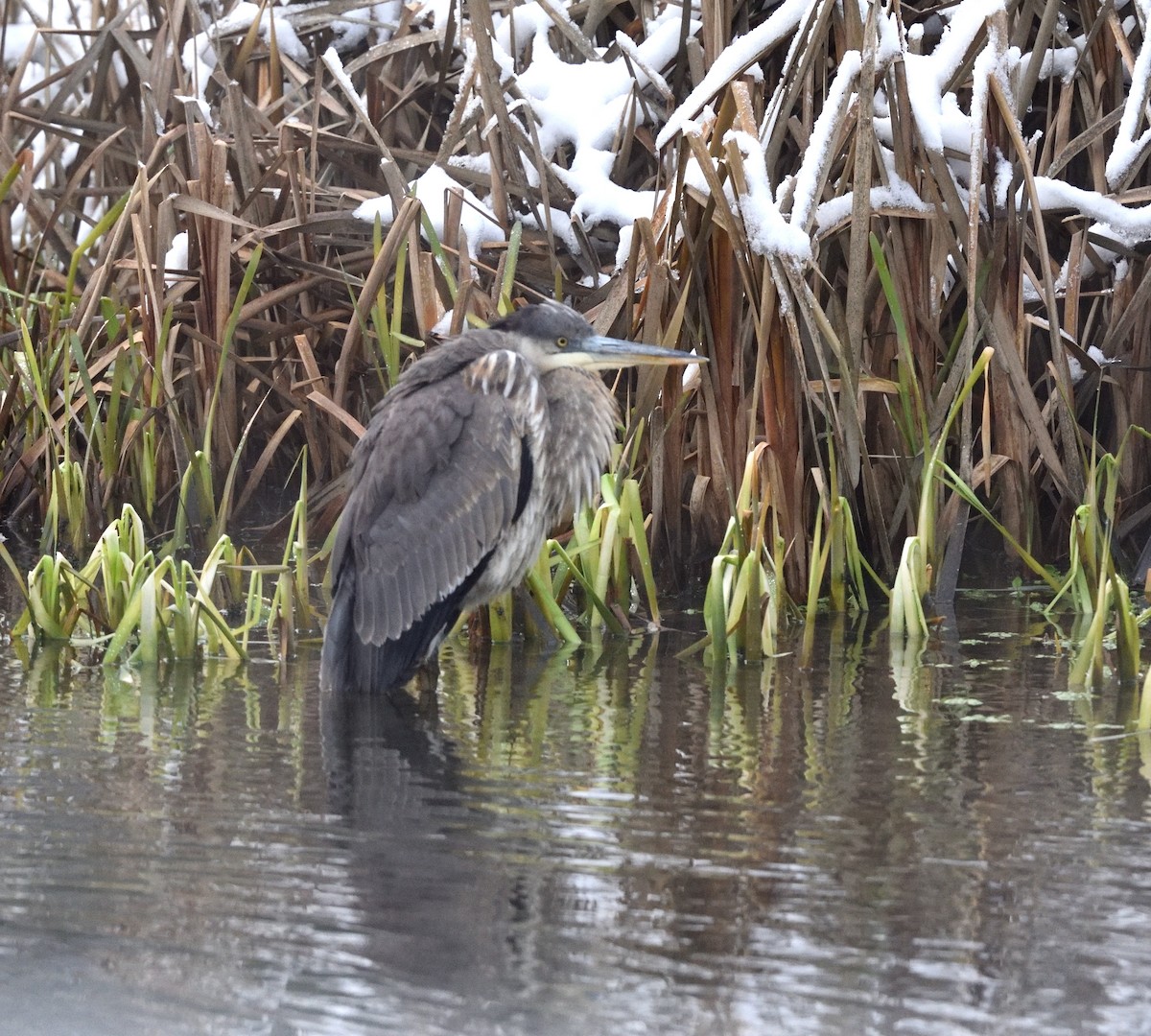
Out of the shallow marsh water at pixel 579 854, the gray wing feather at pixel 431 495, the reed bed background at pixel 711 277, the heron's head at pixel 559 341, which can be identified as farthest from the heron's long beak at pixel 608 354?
the shallow marsh water at pixel 579 854

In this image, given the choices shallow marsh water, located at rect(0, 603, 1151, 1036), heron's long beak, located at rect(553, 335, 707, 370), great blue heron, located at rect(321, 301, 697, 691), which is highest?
heron's long beak, located at rect(553, 335, 707, 370)

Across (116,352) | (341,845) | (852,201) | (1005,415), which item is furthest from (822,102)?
(341,845)

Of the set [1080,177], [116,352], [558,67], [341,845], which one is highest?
[558,67]

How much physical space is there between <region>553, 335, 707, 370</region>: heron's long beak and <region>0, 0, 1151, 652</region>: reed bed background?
0.36 meters

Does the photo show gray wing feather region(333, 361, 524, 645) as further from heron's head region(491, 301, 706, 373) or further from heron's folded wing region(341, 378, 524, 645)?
heron's head region(491, 301, 706, 373)

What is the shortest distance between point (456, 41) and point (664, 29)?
46.1 inches

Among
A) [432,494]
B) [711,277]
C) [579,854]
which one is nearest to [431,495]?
[432,494]

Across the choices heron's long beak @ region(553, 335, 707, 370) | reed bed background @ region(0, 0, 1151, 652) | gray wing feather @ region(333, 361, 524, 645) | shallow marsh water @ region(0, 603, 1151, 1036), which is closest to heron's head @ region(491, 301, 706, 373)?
heron's long beak @ region(553, 335, 707, 370)

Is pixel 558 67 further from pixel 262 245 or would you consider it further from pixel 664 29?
pixel 262 245

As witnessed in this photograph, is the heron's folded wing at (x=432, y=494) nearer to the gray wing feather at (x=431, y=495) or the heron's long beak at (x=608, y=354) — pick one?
the gray wing feather at (x=431, y=495)

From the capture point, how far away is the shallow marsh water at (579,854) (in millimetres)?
2457

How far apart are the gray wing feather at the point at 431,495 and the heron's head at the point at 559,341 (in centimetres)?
20

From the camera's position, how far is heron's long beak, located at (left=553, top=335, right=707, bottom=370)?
4.83 m

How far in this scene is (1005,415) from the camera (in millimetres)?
5539
